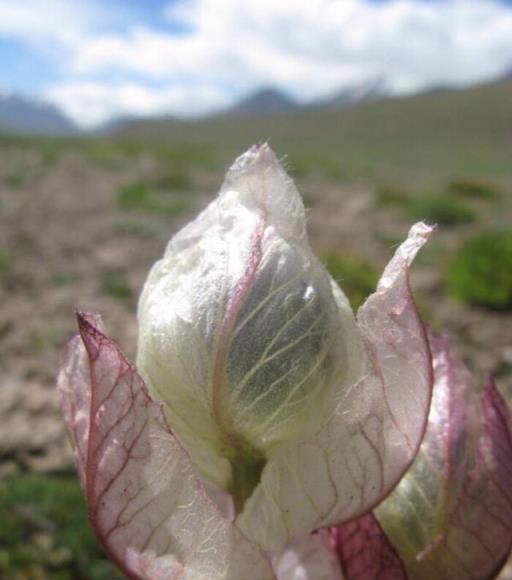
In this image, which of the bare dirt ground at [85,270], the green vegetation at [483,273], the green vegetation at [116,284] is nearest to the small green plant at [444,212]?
the bare dirt ground at [85,270]

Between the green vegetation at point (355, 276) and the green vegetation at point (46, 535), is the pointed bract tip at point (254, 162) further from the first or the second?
the green vegetation at point (355, 276)

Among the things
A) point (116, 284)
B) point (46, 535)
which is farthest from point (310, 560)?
point (116, 284)

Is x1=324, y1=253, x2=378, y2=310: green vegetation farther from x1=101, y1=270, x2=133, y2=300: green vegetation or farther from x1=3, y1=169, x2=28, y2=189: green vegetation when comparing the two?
x1=3, y1=169, x2=28, y2=189: green vegetation

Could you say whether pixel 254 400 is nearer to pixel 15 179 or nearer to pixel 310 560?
pixel 310 560

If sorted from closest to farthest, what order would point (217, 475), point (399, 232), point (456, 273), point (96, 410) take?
point (96, 410) < point (217, 475) < point (456, 273) < point (399, 232)

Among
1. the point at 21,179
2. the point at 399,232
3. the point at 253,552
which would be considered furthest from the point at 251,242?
the point at 21,179

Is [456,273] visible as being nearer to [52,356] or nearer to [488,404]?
[52,356]

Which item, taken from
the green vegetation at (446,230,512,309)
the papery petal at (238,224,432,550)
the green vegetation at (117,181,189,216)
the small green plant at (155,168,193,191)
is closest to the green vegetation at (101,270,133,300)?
the green vegetation at (446,230,512,309)
